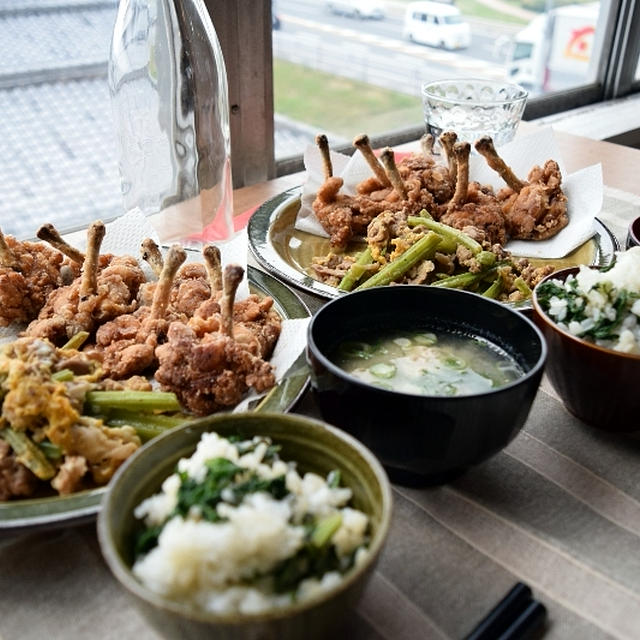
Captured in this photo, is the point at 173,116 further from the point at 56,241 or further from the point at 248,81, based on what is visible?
the point at 56,241

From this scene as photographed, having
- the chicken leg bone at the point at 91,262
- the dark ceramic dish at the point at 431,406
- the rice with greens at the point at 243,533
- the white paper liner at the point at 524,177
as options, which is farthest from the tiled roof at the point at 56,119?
the rice with greens at the point at 243,533

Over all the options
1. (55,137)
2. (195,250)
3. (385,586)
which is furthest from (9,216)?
(385,586)

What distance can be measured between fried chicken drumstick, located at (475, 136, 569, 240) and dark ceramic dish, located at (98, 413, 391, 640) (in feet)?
4.04

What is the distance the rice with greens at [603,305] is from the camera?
1.27 metres

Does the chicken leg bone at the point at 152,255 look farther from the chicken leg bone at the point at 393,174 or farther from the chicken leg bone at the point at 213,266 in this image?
the chicken leg bone at the point at 393,174

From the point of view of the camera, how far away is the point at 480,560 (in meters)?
1.09

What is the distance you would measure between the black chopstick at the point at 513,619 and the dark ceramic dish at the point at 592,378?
413 mm

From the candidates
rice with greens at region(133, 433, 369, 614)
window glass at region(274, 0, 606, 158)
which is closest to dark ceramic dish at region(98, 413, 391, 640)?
rice with greens at region(133, 433, 369, 614)

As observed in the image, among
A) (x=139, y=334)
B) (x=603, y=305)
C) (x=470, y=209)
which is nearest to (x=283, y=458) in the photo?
(x=139, y=334)

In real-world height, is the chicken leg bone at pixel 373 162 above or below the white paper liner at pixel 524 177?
above

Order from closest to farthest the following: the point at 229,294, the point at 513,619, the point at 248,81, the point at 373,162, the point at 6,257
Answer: the point at 513,619, the point at 229,294, the point at 6,257, the point at 373,162, the point at 248,81

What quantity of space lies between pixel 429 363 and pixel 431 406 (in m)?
0.24

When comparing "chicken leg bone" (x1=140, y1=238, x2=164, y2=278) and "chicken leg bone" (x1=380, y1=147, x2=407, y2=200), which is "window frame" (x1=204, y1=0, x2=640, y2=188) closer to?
"chicken leg bone" (x1=380, y1=147, x2=407, y2=200)

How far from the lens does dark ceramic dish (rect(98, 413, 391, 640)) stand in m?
0.75
